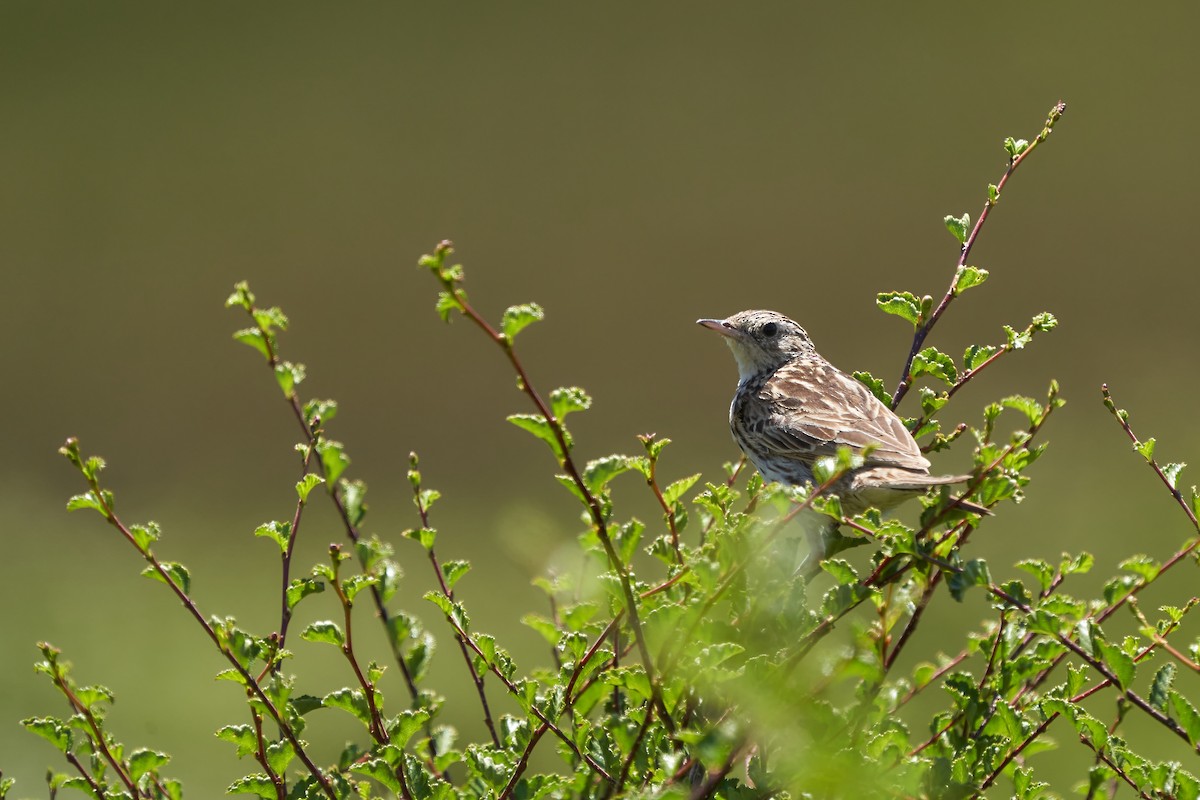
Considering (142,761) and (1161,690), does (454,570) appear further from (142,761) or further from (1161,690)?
(1161,690)

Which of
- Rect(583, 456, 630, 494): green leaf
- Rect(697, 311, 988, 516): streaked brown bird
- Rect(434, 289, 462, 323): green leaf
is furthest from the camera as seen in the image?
Rect(697, 311, 988, 516): streaked brown bird

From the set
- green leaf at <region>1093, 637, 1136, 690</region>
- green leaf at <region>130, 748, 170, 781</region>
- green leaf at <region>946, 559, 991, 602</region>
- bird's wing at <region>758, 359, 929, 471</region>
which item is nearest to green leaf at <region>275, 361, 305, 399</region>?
green leaf at <region>130, 748, 170, 781</region>

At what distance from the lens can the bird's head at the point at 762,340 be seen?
434 cm

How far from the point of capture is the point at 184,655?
8.96 metres

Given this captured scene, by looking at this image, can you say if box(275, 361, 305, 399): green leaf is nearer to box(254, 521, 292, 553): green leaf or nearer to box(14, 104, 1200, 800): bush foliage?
box(14, 104, 1200, 800): bush foliage

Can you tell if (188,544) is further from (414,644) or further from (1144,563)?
(1144,563)

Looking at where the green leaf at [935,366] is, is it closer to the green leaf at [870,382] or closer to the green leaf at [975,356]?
the green leaf at [975,356]

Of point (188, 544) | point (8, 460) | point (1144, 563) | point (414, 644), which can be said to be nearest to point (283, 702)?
point (414, 644)

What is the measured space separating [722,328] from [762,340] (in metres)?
0.16

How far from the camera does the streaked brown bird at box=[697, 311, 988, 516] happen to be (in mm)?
2957

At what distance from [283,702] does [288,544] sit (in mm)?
246

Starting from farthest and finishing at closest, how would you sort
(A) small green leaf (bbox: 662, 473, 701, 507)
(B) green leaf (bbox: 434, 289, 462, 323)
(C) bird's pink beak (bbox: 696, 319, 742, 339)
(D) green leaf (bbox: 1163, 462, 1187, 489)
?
(C) bird's pink beak (bbox: 696, 319, 742, 339)
(D) green leaf (bbox: 1163, 462, 1187, 489)
(A) small green leaf (bbox: 662, 473, 701, 507)
(B) green leaf (bbox: 434, 289, 462, 323)

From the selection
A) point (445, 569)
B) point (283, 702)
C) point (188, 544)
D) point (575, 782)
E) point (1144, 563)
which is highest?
point (188, 544)

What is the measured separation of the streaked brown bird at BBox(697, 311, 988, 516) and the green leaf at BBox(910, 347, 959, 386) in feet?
1.11
